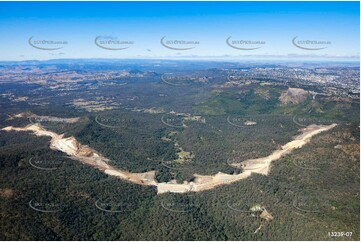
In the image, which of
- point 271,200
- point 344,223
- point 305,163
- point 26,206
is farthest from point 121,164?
point 344,223

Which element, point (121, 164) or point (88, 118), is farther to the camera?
point (88, 118)

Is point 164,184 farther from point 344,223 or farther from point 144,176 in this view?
point 344,223

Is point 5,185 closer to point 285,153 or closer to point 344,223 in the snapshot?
point 344,223

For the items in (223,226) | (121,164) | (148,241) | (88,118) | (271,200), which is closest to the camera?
(148,241)

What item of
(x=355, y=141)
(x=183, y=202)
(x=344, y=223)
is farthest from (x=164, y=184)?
(x=355, y=141)

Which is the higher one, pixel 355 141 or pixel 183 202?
pixel 355 141

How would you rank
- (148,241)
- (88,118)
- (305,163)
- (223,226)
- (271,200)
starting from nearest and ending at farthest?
(148,241)
(223,226)
(271,200)
(305,163)
(88,118)
